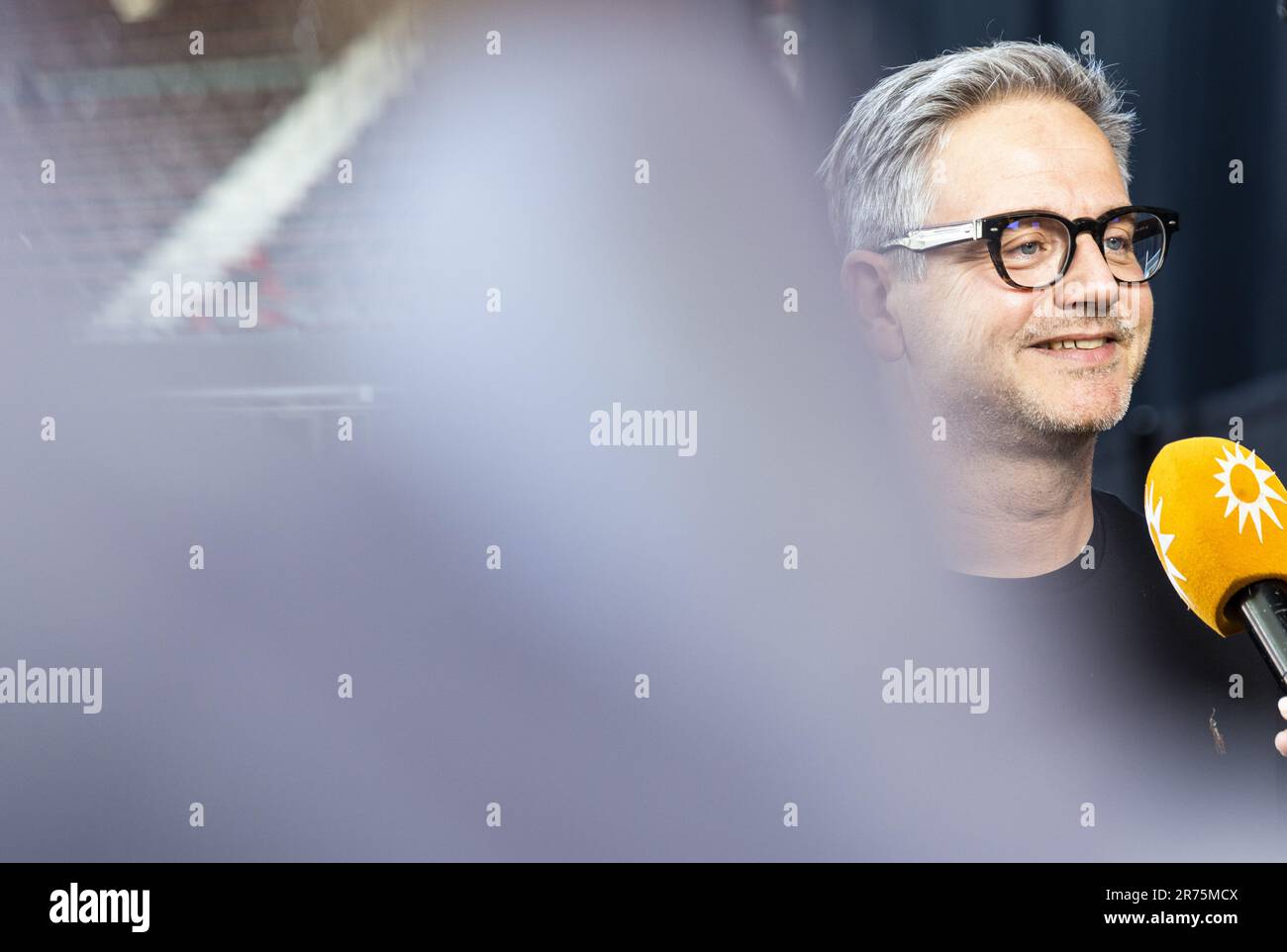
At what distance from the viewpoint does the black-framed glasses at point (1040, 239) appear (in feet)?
5.31

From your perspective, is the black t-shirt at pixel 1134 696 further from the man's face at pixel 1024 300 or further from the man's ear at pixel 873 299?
the man's ear at pixel 873 299

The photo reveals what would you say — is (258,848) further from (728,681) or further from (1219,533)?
(1219,533)

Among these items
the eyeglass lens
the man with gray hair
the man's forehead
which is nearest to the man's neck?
the man with gray hair

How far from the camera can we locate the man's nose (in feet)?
5.30

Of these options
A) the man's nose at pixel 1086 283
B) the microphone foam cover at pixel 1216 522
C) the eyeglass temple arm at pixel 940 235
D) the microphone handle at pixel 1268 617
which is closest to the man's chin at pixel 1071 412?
the man's nose at pixel 1086 283

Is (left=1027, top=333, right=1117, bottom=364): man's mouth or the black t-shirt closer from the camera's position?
(left=1027, top=333, right=1117, bottom=364): man's mouth

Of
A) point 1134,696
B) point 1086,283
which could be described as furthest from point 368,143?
point 1134,696

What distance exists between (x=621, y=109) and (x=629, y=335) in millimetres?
351

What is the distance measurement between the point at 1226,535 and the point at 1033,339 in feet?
1.91

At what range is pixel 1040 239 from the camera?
5.31 feet

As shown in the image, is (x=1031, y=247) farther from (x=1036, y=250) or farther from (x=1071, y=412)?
(x=1071, y=412)

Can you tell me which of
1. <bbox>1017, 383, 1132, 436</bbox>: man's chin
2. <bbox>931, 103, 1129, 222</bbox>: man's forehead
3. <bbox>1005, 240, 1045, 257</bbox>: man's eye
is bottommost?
<bbox>1017, 383, 1132, 436</bbox>: man's chin

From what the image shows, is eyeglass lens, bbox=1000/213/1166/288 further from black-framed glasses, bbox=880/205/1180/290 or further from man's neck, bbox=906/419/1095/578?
man's neck, bbox=906/419/1095/578

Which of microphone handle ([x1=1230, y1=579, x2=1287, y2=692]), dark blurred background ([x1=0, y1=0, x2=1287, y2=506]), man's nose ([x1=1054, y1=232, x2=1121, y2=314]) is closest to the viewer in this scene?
microphone handle ([x1=1230, y1=579, x2=1287, y2=692])
